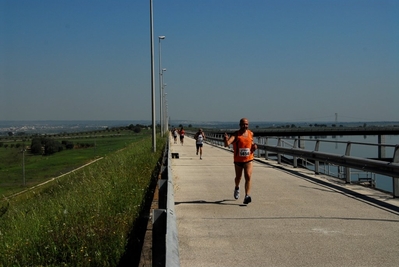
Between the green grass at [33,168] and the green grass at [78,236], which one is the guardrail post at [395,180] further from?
the green grass at [33,168]

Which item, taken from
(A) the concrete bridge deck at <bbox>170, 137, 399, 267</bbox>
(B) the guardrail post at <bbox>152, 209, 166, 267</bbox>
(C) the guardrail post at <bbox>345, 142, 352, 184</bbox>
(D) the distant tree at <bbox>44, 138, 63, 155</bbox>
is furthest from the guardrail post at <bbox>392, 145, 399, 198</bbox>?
(D) the distant tree at <bbox>44, 138, 63, 155</bbox>

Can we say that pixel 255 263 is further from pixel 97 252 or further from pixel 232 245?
pixel 97 252

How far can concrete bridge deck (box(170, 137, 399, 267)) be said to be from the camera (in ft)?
23.7

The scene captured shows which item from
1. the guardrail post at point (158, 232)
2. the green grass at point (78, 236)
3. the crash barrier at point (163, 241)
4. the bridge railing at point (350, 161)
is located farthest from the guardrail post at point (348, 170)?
the guardrail post at point (158, 232)

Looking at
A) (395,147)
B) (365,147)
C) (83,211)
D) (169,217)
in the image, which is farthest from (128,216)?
(365,147)

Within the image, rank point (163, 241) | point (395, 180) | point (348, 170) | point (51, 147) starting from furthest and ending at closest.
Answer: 1. point (51, 147)
2. point (348, 170)
3. point (395, 180)
4. point (163, 241)

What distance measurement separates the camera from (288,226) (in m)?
9.35

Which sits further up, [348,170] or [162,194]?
[162,194]

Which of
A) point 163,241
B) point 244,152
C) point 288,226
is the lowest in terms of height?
point 288,226

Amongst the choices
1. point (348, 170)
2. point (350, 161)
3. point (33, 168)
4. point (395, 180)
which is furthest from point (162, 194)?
point (33, 168)

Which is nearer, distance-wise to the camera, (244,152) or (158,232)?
(158,232)

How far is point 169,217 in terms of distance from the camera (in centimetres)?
568

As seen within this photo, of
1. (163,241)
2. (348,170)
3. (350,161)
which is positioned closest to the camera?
(163,241)

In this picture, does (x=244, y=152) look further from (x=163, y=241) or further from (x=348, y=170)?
(x=163, y=241)
